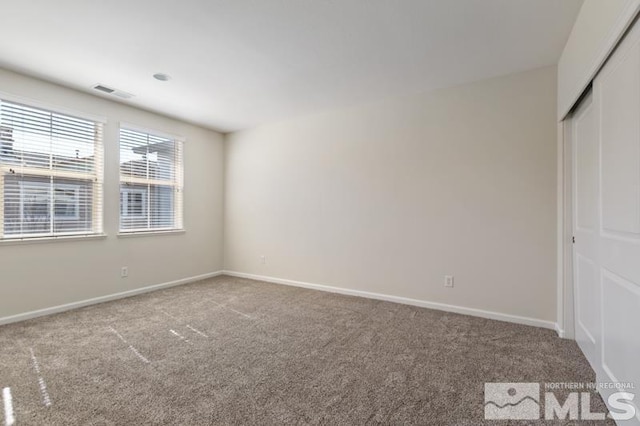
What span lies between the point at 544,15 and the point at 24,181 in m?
4.90

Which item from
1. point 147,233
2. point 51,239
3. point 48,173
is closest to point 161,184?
point 147,233

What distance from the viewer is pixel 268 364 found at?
2.18 m

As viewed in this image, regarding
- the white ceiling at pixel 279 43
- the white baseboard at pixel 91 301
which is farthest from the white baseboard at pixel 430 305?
the white ceiling at pixel 279 43

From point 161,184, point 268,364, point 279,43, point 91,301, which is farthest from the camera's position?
point 161,184

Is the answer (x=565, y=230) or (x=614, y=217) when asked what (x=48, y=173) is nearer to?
(x=614, y=217)

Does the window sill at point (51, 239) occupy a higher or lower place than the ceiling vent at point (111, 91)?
lower

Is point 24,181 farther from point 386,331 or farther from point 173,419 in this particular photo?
point 386,331

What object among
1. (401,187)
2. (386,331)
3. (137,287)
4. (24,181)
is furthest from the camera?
(137,287)

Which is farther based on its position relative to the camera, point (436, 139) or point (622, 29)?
point (436, 139)

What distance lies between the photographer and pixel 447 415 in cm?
163

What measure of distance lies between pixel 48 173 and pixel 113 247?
1.07m

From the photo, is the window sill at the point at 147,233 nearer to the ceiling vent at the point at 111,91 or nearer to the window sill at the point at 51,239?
the window sill at the point at 51,239

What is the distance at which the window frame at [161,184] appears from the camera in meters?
3.86

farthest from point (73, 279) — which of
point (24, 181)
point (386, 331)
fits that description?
point (386, 331)
